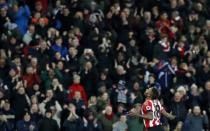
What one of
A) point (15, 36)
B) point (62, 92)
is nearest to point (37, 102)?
point (62, 92)

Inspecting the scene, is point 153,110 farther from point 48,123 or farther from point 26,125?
point 26,125

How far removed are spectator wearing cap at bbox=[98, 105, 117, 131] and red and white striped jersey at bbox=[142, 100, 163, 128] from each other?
5.53 meters

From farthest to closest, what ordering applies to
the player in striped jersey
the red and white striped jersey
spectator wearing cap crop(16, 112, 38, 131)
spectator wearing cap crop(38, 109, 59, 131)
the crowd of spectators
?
the crowd of spectators → spectator wearing cap crop(38, 109, 59, 131) → spectator wearing cap crop(16, 112, 38, 131) → the red and white striped jersey → the player in striped jersey

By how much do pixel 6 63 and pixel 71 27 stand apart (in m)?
3.17

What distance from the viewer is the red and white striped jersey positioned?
2119cm

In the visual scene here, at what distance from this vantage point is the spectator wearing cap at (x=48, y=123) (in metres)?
26.3

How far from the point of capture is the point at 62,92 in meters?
27.3

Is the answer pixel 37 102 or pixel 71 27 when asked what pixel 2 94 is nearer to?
pixel 37 102

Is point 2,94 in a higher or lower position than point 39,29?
lower

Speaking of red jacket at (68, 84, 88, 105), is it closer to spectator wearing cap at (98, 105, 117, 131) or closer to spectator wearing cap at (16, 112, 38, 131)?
spectator wearing cap at (98, 105, 117, 131)

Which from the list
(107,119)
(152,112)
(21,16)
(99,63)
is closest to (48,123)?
(107,119)

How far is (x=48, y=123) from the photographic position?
26328 mm

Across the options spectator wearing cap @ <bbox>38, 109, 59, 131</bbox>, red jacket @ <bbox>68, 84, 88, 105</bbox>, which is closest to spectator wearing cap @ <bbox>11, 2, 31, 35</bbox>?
red jacket @ <bbox>68, 84, 88, 105</bbox>

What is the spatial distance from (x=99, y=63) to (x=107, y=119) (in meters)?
2.39
